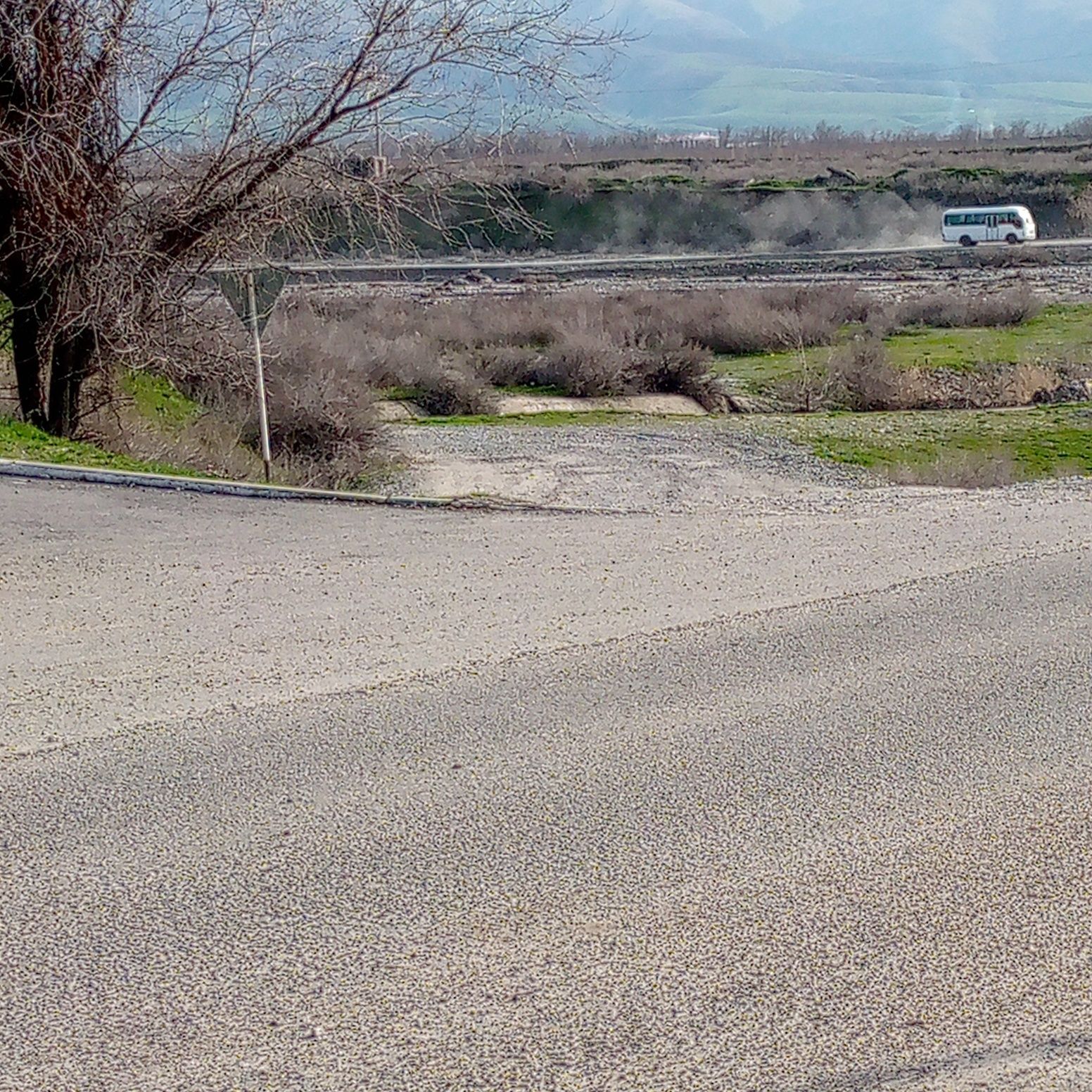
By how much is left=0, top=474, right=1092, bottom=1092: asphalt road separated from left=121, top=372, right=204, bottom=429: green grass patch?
915 centimetres

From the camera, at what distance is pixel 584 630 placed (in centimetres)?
825

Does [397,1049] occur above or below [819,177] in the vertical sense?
below

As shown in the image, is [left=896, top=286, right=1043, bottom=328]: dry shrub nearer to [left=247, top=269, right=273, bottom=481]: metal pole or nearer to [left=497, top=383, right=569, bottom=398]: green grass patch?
[left=497, top=383, right=569, bottom=398]: green grass patch

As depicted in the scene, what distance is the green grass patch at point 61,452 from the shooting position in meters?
13.2

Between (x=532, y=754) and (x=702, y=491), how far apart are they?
1279 centimetres

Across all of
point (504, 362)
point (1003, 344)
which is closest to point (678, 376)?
point (504, 362)

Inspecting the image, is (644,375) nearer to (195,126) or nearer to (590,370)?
(590,370)

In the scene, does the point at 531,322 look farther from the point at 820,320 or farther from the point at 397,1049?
the point at 397,1049

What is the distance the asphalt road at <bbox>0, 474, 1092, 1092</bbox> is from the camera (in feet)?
13.5

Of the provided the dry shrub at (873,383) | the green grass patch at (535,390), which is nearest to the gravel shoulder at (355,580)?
the dry shrub at (873,383)

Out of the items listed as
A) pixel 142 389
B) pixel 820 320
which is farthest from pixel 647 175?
pixel 142 389

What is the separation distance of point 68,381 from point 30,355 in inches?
19.0

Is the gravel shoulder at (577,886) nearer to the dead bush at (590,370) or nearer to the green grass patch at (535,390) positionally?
the dead bush at (590,370)

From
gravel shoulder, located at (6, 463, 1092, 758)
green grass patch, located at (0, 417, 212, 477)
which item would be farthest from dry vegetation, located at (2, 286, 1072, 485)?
gravel shoulder, located at (6, 463, 1092, 758)
